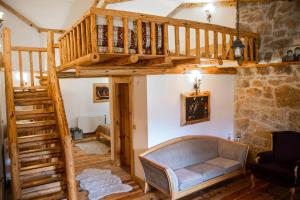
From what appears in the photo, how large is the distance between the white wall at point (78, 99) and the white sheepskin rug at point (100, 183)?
12.5ft

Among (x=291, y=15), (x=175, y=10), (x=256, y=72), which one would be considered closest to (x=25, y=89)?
(x=175, y=10)

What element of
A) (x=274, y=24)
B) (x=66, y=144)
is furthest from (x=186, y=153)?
(x=274, y=24)

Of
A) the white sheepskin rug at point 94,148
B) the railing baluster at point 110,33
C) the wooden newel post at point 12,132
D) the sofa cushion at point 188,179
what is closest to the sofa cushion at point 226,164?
the sofa cushion at point 188,179

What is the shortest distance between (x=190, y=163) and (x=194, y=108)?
109 centimetres

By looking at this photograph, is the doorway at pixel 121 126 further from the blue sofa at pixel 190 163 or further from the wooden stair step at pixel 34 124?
the wooden stair step at pixel 34 124

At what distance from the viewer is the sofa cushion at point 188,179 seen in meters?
3.74

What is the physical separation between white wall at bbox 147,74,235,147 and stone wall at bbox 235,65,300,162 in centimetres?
30

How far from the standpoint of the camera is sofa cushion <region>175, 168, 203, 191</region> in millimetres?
3744

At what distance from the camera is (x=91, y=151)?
689 centimetres

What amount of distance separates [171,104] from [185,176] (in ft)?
4.44

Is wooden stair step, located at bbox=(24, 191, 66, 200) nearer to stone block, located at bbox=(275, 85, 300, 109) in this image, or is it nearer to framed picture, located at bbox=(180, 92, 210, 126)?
framed picture, located at bbox=(180, 92, 210, 126)

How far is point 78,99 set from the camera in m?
8.75

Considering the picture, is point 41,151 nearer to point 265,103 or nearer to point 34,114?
point 34,114

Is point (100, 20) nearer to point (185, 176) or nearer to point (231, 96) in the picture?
point (185, 176)
